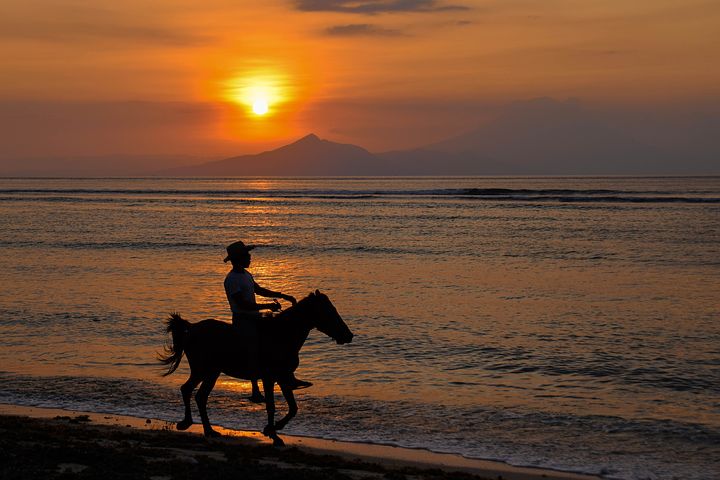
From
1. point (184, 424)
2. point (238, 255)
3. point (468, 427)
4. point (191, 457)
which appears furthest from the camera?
point (468, 427)

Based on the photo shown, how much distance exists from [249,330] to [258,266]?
23.0 metres

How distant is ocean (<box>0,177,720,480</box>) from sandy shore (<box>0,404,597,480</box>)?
1.70ft

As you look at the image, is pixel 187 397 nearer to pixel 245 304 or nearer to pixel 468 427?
pixel 245 304

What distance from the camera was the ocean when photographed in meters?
10.2

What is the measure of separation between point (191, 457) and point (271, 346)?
179 centimetres

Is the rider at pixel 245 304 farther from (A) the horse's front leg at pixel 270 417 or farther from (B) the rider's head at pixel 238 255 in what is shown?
(A) the horse's front leg at pixel 270 417

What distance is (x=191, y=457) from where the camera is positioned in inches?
322

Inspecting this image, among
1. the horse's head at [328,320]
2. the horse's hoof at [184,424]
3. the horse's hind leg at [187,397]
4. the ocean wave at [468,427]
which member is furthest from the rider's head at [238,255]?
the ocean wave at [468,427]

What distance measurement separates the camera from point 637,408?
11055 millimetres

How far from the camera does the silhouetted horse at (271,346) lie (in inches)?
372

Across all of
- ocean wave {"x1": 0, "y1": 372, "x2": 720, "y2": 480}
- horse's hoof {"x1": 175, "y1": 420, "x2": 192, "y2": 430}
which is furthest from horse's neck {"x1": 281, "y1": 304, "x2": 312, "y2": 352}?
horse's hoof {"x1": 175, "y1": 420, "x2": 192, "y2": 430}

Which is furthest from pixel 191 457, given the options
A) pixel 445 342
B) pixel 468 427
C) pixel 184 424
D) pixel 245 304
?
pixel 445 342

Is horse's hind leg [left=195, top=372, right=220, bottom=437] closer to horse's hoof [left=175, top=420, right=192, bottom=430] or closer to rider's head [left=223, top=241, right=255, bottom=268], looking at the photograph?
horse's hoof [left=175, top=420, right=192, bottom=430]

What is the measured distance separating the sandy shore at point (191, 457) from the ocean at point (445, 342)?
1.70 feet
